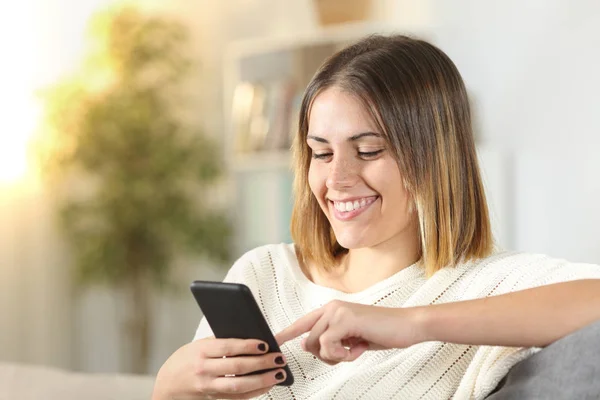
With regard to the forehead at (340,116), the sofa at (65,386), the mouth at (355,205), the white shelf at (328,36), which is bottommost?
the sofa at (65,386)

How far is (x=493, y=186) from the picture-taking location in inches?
128

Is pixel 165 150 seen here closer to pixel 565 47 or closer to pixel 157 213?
pixel 157 213

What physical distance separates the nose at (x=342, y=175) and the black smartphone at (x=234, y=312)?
355 mm

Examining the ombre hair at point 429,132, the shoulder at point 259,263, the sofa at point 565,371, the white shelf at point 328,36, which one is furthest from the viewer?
the white shelf at point 328,36

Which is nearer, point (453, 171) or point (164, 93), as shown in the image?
point (453, 171)

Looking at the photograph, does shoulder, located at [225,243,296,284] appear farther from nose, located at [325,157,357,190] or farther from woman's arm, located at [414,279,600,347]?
woman's arm, located at [414,279,600,347]

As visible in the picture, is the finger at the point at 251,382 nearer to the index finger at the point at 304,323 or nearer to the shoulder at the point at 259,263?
the index finger at the point at 304,323

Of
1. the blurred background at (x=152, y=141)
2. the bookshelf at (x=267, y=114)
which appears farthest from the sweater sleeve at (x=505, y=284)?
the bookshelf at (x=267, y=114)

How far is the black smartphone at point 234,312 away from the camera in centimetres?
113

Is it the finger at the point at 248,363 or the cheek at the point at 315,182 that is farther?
the cheek at the point at 315,182

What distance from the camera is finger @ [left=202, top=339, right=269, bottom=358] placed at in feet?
3.79

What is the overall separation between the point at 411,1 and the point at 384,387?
256 cm

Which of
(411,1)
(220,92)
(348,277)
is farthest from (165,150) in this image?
(348,277)

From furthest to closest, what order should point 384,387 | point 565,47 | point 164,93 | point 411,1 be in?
point 164,93
point 411,1
point 565,47
point 384,387
